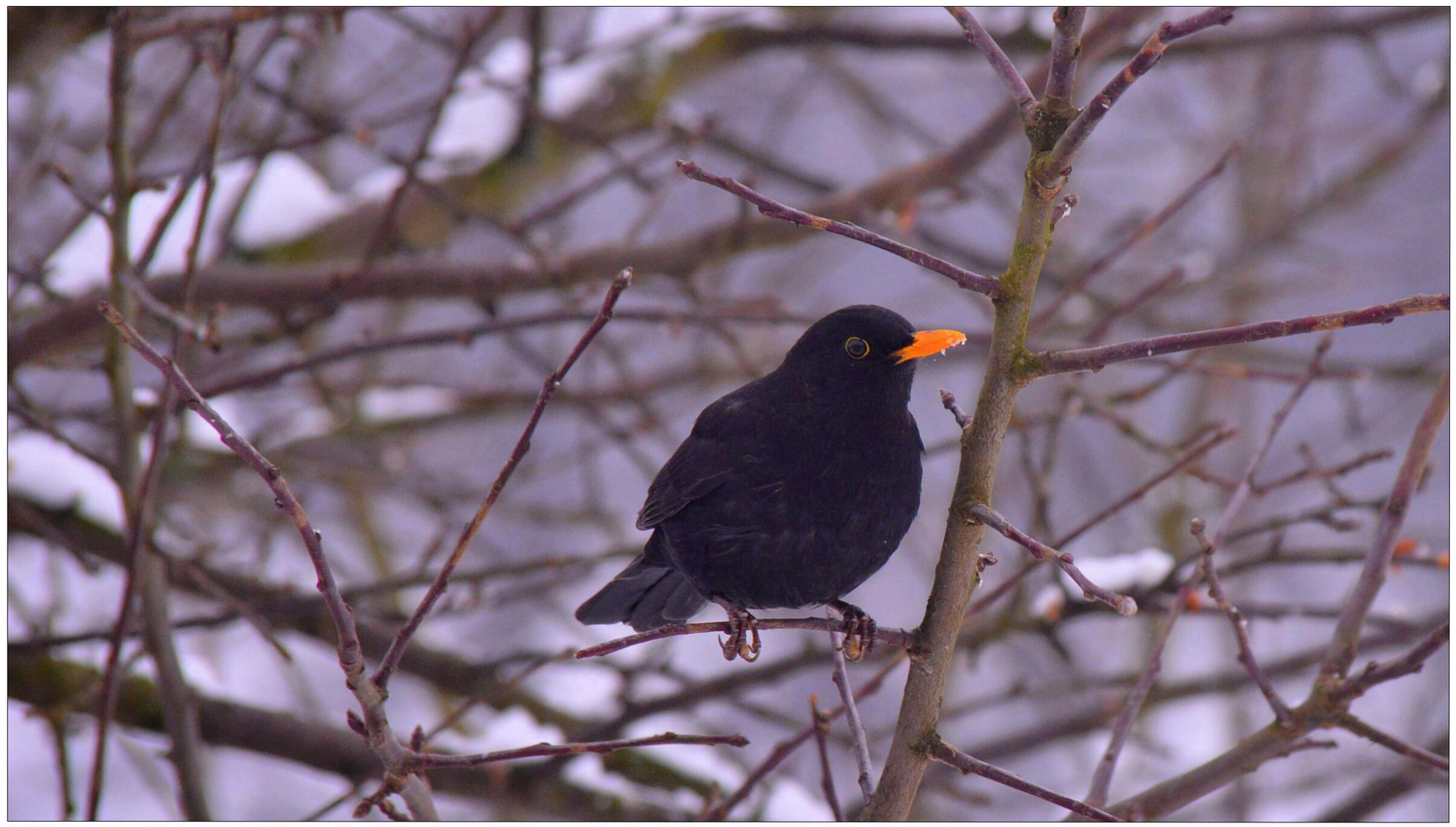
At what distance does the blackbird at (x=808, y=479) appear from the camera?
2.36 metres

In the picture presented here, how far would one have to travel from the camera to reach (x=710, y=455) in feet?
8.60

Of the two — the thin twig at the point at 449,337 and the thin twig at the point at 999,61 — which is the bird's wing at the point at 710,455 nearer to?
the thin twig at the point at 449,337

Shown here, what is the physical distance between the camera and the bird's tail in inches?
116

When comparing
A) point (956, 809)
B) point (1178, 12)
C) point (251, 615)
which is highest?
point (1178, 12)

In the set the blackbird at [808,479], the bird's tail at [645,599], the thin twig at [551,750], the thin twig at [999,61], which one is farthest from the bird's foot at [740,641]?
the thin twig at [999,61]

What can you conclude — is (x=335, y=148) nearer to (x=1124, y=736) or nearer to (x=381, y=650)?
(x=381, y=650)

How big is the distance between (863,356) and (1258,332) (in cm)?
119

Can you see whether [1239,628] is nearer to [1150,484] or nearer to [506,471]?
[1150,484]

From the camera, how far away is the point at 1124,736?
7.42ft

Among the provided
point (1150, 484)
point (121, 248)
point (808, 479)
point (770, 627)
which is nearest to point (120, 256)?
point (121, 248)

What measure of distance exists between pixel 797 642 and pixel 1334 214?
551cm

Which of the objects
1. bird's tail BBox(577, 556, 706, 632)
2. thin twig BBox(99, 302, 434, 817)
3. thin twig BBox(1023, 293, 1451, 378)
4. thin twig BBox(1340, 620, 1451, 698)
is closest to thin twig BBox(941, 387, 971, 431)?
thin twig BBox(1023, 293, 1451, 378)

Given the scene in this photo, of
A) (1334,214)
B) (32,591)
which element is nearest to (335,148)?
(32,591)

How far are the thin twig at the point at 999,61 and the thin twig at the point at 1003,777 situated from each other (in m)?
1.02
